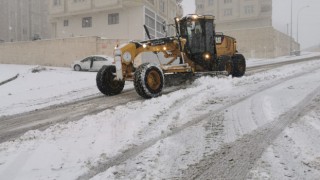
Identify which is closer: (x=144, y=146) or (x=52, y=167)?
(x=52, y=167)

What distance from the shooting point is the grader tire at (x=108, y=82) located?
10547 mm

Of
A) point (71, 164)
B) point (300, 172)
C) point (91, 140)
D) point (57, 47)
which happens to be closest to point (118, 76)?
point (91, 140)

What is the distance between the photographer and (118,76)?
991 cm

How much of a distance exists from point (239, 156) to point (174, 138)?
115 centimetres

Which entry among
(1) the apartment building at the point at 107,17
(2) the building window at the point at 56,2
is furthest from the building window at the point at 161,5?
(2) the building window at the point at 56,2

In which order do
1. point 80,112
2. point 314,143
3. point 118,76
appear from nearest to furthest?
point 314,143 < point 80,112 < point 118,76

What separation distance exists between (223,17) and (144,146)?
6868cm

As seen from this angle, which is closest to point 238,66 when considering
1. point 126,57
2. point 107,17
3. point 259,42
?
point 126,57

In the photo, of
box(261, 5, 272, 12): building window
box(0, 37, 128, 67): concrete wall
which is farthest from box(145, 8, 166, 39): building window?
box(261, 5, 272, 12): building window

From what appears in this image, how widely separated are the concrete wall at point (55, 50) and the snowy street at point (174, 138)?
20838mm

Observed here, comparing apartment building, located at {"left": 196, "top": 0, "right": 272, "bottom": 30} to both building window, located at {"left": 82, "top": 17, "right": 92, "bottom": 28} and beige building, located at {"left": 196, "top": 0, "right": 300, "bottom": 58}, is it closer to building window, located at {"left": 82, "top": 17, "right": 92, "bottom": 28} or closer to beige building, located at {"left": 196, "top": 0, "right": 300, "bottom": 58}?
beige building, located at {"left": 196, "top": 0, "right": 300, "bottom": 58}

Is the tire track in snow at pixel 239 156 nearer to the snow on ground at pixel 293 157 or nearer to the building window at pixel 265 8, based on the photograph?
the snow on ground at pixel 293 157

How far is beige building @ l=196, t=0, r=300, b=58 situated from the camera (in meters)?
49.1

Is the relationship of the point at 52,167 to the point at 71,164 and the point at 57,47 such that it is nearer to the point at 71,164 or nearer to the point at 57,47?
the point at 71,164
